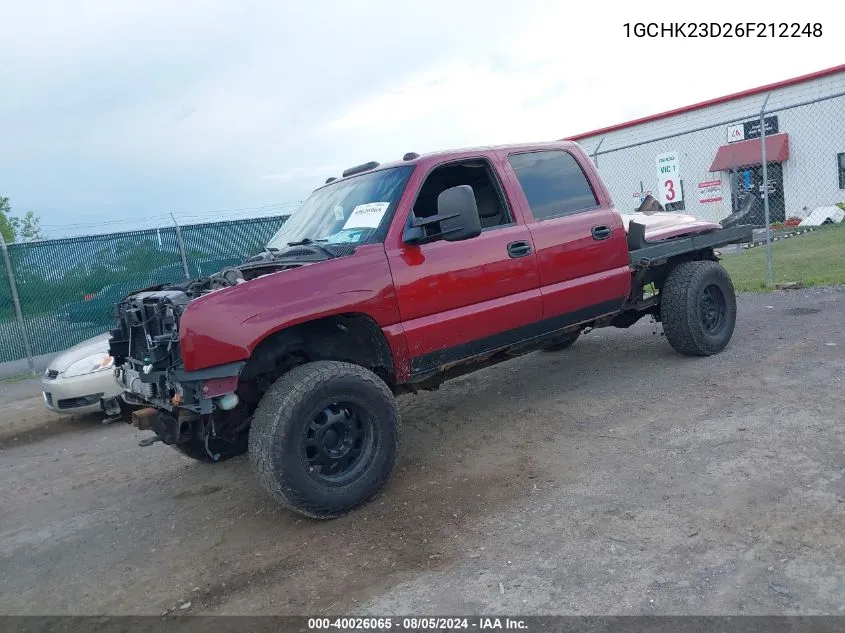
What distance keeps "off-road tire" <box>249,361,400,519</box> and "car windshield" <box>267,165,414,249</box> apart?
94cm

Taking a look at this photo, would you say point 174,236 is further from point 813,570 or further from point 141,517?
point 813,570

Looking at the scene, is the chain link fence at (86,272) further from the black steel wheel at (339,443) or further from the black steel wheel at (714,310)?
the black steel wheel at (714,310)

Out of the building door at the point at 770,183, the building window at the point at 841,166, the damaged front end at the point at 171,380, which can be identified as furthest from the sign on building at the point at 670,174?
the building window at the point at 841,166

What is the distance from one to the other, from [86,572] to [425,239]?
2.70 m

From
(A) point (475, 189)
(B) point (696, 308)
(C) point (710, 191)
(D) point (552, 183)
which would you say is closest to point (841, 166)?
(C) point (710, 191)

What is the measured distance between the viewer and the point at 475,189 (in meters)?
5.00

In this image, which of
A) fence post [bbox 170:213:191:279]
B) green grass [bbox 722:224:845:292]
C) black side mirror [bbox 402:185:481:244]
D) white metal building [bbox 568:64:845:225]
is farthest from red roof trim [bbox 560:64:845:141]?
black side mirror [bbox 402:185:481:244]

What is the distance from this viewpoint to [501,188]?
4.86 m

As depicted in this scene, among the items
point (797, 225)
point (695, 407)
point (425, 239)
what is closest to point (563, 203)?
point (425, 239)

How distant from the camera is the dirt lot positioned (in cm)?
292

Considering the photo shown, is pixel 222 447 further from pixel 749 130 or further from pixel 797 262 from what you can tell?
pixel 749 130

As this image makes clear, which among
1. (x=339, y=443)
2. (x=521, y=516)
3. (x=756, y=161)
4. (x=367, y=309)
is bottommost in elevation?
A: (x=521, y=516)

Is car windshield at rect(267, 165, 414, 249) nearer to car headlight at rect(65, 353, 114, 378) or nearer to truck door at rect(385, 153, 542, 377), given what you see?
truck door at rect(385, 153, 542, 377)

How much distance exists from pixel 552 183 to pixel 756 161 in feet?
63.9
